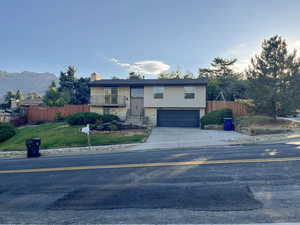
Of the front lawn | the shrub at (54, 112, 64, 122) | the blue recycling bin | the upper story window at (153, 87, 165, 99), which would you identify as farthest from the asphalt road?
the shrub at (54, 112, 64, 122)

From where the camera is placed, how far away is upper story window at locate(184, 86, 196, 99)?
20344 mm

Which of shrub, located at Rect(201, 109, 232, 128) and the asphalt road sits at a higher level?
shrub, located at Rect(201, 109, 232, 128)

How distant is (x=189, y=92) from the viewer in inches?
805

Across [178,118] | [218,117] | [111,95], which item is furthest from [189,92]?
[111,95]

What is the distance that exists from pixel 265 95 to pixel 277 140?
4.39 m

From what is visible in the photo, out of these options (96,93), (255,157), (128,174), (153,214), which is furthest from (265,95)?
(96,93)

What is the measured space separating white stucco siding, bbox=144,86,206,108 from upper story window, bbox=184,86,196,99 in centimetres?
35

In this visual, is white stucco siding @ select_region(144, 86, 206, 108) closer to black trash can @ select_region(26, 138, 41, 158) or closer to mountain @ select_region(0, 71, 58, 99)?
black trash can @ select_region(26, 138, 41, 158)

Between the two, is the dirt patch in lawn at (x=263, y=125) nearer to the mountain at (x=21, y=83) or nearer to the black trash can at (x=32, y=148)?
the black trash can at (x=32, y=148)

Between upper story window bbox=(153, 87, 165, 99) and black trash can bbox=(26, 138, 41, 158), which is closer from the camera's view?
black trash can bbox=(26, 138, 41, 158)

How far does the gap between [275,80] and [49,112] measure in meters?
28.2

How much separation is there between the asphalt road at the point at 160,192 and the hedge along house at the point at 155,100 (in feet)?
45.5

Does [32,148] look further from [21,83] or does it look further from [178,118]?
[21,83]

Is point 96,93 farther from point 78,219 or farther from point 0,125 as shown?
point 78,219
